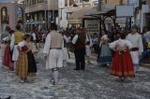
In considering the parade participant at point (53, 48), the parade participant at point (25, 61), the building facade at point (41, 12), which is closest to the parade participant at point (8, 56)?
the parade participant at point (25, 61)

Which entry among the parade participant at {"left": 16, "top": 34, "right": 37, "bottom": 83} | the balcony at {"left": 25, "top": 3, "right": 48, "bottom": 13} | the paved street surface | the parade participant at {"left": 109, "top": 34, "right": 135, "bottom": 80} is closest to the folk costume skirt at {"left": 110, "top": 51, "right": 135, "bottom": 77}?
the parade participant at {"left": 109, "top": 34, "right": 135, "bottom": 80}

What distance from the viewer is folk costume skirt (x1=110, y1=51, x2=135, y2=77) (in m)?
14.8

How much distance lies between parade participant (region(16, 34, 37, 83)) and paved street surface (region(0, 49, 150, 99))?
300 millimetres

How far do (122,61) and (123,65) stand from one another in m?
0.12

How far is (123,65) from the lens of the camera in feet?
48.5

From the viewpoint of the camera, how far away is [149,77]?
640 inches

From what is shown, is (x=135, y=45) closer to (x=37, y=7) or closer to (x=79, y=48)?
(x=79, y=48)

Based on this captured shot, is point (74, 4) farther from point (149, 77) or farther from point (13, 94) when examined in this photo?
point (13, 94)

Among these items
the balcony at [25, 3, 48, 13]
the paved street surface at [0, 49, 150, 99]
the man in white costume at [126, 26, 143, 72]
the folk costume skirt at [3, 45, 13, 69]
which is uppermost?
the balcony at [25, 3, 48, 13]

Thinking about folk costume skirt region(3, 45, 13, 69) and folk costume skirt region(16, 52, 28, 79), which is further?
folk costume skirt region(3, 45, 13, 69)

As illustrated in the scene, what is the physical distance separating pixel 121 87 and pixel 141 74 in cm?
368

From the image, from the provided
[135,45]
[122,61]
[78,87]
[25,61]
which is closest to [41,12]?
[135,45]

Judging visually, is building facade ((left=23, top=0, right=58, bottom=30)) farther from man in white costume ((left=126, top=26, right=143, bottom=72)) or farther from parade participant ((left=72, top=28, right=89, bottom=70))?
man in white costume ((left=126, top=26, right=143, bottom=72))

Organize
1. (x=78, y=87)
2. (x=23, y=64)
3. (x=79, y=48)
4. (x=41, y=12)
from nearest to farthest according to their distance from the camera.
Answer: (x=78, y=87)
(x=23, y=64)
(x=79, y=48)
(x=41, y=12)
